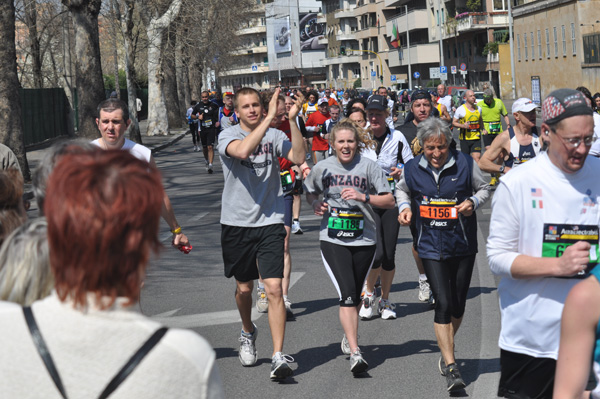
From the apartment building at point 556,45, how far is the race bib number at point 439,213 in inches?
1801

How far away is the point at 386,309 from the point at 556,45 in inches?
2180

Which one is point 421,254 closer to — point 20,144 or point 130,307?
point 130,307

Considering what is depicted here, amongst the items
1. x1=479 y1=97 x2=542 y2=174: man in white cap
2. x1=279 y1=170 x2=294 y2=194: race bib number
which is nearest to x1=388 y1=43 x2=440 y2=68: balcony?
x1=479 y1=97 x2=542 y2=174: man in white cap

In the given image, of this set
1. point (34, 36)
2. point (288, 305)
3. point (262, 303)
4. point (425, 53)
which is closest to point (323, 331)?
point (288, 305)

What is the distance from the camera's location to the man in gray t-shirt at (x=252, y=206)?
6586 millimetres

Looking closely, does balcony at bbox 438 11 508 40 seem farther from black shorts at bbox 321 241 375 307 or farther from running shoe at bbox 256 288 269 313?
black shorts at bbox 321 241 375 307

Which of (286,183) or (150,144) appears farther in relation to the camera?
(150,144)

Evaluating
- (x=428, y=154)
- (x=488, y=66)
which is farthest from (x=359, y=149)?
(x=488, y=66)

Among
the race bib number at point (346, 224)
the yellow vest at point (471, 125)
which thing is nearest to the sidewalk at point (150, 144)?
the yellow vest at point (471, 125)

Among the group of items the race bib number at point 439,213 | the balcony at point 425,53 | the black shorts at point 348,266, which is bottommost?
the black shorts at point 348,266

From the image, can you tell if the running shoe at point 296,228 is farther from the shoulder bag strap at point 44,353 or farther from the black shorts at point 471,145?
the shoulder bag strap at point 44,353

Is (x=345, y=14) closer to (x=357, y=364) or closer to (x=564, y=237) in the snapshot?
(x=357, y=364)

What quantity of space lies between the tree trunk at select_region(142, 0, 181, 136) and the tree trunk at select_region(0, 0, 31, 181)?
19.1 m

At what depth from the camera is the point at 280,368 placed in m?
6.20
